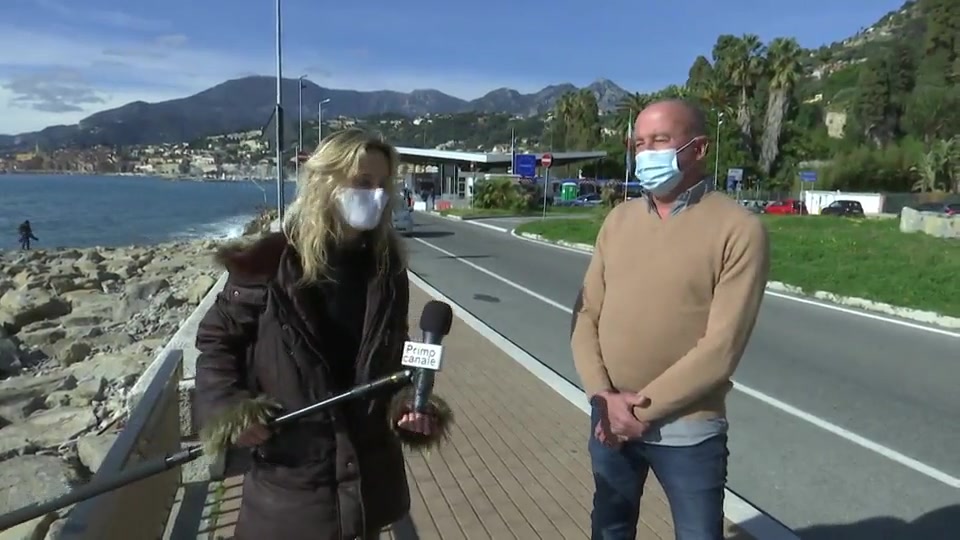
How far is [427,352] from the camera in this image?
246 cm

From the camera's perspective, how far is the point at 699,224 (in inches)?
119

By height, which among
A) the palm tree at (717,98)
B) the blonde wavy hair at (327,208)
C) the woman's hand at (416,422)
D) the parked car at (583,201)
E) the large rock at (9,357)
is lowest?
the large rock at (9,357)

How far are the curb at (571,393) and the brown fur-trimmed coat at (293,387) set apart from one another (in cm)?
175

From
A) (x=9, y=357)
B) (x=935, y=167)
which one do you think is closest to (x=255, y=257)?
(x=9, y=357)

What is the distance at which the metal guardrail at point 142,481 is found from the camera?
9.87 ft

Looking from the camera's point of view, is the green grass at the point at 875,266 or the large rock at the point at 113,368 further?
the green grass at the point at 875,266

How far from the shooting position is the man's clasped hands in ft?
10.1

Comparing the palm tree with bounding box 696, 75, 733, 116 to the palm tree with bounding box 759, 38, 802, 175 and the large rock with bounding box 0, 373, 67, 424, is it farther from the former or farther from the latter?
the large rock with bounding box 0, 373, 67, 424

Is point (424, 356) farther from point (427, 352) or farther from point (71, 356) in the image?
point (71, 356)

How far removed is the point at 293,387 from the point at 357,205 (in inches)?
22.6

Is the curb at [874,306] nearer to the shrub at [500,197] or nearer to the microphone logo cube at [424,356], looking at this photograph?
the microphone logo cube at [424,356]

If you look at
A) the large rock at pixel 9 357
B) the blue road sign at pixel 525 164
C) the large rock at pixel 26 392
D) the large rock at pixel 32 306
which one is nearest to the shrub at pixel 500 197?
the blue road sign at pixel 525 164

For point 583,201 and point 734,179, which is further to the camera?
point 583,201

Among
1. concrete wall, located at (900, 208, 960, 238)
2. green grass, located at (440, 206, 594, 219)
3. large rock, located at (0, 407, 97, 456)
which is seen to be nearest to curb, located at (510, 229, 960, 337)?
large rock, located at (0, 407, 97, 456)
